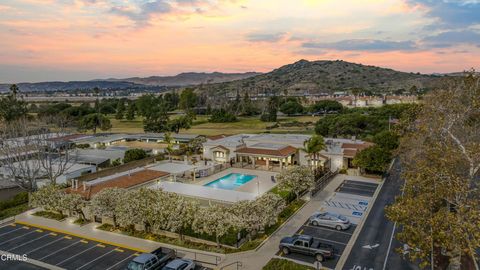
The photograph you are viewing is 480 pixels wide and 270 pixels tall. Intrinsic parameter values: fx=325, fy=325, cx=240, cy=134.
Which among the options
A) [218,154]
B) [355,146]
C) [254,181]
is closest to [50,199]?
[254,181]

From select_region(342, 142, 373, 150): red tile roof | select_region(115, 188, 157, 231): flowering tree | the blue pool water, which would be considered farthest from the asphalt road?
select_region(342, 142, 373, 150): red tile roof

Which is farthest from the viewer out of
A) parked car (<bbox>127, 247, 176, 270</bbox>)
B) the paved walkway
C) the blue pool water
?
the blue pool water

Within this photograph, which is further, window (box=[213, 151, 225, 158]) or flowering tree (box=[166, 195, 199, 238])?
window (box=[213, 151, 225, 158])

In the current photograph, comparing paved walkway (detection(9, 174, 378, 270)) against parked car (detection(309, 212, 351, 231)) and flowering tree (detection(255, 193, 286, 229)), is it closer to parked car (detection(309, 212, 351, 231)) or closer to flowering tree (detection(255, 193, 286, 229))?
parked car (detection(309, 212, 351, 231))

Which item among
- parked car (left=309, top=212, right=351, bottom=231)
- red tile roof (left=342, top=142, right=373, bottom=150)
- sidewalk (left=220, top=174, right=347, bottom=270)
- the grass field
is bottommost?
sidewalk (left=220, top=174, right=347, bottom=270)

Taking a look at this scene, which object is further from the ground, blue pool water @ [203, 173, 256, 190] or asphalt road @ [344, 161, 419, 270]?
asphalt road @ [344, 161, 419, 270]

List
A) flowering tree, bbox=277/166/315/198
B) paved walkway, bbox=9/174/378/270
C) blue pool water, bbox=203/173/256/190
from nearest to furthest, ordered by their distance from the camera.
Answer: paved walkway, bbox=9/174/378/270 → flowering tree, bbox=277/166/315/198 → blue pool water, bbox=203/173/256/190

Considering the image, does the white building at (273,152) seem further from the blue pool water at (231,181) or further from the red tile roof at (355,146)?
the blue pool water at (231,181)

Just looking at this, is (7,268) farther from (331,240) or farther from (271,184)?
(271,184)
